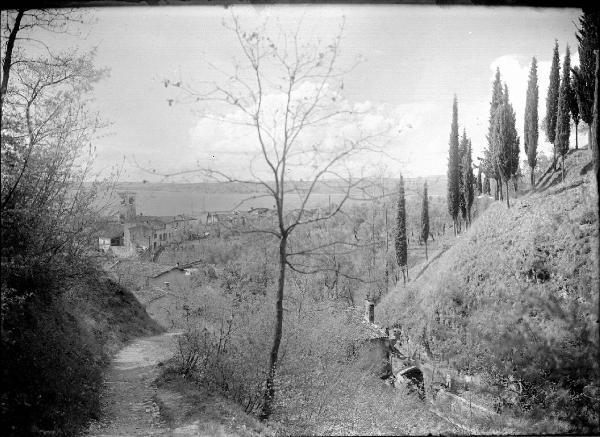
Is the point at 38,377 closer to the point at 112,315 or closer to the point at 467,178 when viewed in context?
the point at 112,315

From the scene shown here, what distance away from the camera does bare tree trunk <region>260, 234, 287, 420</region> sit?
3746 millimetres

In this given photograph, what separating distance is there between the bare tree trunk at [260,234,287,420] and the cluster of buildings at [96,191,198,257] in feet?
5.02

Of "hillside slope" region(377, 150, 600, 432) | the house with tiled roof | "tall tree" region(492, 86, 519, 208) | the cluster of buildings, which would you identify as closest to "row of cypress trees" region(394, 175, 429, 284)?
"hillside slope" region(377, 150, 600, 432)

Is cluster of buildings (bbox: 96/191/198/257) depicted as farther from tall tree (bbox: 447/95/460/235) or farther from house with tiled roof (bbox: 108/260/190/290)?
tall tree (bbox: 447/95/460/235)

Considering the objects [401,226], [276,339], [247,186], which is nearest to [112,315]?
[276,339]

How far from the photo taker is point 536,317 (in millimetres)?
4777

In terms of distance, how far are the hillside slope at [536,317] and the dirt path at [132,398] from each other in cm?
530

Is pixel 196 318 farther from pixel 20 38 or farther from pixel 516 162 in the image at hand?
pixel 516 162

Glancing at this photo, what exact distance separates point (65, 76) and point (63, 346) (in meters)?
4.24

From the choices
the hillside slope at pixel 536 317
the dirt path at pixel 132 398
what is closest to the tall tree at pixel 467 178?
the hillside slope at pixel 536 317


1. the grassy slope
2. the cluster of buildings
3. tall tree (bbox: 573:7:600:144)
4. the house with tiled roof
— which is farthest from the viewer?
the grassy slope

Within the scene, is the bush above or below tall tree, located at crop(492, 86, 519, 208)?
below

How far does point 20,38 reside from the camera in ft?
13.2

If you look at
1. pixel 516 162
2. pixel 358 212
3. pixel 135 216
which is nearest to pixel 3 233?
pixel 135 216
